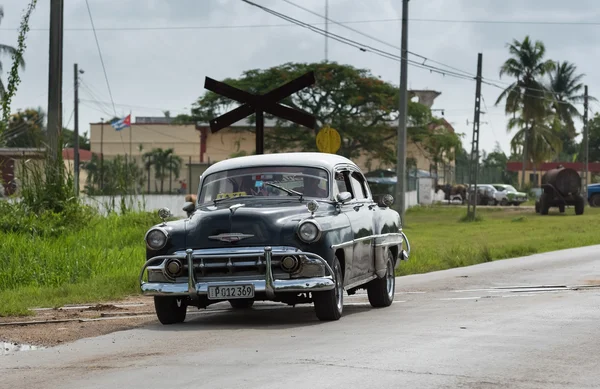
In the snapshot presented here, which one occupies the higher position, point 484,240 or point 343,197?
point 343,197

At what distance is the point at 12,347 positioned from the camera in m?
10.5

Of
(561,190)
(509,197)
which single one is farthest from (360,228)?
(509,197)

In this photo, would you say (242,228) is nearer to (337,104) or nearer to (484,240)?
(484,240)

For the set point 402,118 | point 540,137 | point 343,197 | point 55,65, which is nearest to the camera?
point 343,197

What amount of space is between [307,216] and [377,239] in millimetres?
2086

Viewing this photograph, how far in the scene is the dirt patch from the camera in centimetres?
1122

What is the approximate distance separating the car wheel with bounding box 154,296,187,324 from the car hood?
0.69 meters

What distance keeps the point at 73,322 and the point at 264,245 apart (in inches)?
94.2

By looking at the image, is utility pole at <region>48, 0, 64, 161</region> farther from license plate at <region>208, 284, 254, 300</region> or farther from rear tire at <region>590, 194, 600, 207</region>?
rear tire at <region>590, 194, 600, 207</region>

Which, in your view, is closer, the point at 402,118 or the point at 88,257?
the point at 88,257

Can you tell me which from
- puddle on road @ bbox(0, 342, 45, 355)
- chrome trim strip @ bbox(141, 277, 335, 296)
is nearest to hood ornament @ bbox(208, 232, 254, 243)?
chrome trim strip @ bbox(141, 277, 335, 296)

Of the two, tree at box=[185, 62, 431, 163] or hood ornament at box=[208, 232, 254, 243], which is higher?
tree at box=[185, 62, 431, 163]

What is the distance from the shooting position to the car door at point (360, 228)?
42.3ft

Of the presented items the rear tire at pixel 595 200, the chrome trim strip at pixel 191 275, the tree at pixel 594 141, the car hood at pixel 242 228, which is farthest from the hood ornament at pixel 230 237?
the tree at pixel 594 141
